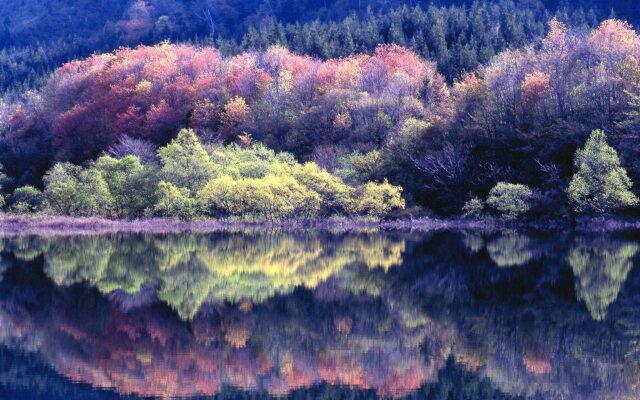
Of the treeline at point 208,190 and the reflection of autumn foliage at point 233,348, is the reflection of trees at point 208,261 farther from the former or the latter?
the treeline at point 208,190

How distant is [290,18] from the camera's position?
365ft

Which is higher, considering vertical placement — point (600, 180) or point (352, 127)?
point (352, 127)

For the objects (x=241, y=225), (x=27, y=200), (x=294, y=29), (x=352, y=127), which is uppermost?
(x=294, y=29)

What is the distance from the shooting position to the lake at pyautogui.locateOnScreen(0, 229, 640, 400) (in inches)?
570

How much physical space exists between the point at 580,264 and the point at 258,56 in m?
54.8

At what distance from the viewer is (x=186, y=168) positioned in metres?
53.8

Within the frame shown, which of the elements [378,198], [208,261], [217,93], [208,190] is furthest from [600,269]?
[217,93]

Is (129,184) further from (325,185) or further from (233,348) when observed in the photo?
(233,348)

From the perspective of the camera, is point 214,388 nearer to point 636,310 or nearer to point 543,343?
point 543,343

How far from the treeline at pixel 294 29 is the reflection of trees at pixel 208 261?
38.4m

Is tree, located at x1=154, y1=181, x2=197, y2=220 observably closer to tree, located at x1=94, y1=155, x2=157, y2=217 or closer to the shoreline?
the shoreline

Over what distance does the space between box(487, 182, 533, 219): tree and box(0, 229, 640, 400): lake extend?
13.2m

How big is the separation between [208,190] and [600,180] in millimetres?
22394

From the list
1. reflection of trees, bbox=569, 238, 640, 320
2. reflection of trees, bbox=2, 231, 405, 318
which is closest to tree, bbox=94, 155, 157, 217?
reflection of trees, bbox=2, 231, 405, 318
